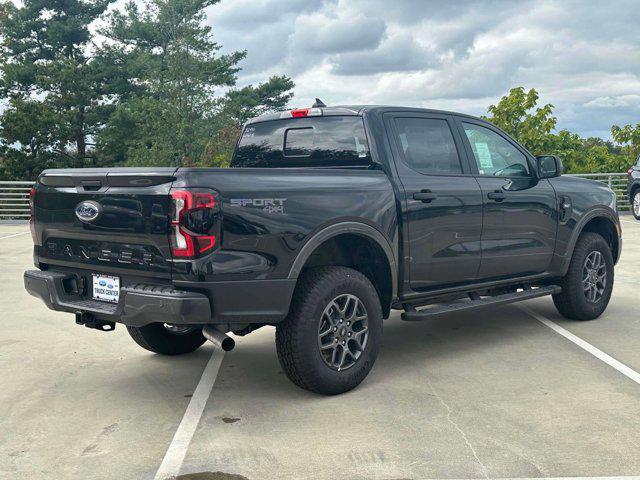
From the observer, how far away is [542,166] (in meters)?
6.71

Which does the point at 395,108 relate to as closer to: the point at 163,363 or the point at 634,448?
the point at 163,363

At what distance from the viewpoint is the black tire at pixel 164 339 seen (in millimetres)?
6027

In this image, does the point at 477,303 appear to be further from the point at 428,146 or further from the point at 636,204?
the point at 636,204

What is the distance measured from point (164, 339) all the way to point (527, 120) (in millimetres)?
32415

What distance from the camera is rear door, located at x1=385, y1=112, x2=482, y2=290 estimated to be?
18.6 feet

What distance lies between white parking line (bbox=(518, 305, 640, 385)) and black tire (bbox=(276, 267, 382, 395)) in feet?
5.96

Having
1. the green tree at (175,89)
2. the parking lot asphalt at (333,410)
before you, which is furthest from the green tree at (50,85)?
the parking lot asphalt at (333,410)

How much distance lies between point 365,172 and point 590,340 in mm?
2605

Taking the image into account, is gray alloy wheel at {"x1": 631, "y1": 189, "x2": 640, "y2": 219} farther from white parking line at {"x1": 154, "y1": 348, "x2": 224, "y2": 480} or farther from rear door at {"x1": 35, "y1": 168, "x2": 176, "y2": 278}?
rear door at {"x1": 35, "y1": 168, "x2": 176, "y2": 278}

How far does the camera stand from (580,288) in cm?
721

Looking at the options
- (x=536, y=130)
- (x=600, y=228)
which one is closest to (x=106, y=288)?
(x=600, y=228)

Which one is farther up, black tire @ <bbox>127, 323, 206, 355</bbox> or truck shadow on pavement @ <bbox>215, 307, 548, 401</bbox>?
black tire @ <bbox>127, 323, 206, 355</bbox>

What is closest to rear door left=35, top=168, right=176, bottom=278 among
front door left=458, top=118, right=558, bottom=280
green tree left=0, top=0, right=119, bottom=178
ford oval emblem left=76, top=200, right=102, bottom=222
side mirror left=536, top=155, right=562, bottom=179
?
ford oval emblem left=76, top=200, right=102, bottom=222

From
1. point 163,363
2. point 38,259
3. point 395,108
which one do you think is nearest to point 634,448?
point 395,108
